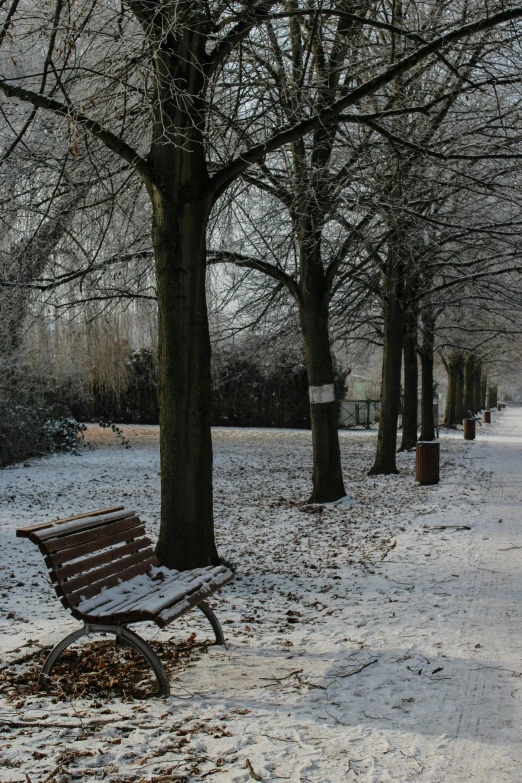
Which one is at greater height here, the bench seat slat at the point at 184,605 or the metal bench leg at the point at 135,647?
the bench seat slat at the point at 184,605

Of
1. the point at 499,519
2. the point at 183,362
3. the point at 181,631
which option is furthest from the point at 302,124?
the point at 499,519

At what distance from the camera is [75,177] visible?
7969mm

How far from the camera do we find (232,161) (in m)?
6.59

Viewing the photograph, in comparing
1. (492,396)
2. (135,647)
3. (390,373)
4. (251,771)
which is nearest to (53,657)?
(135,647)

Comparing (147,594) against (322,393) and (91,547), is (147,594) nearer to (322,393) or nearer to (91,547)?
(91,547)

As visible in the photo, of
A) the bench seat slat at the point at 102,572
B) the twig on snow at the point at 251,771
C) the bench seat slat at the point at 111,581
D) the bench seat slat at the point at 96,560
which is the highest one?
the bench seat slat at the point at 96,560

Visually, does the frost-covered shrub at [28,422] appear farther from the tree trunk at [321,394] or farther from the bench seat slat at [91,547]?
the bench seat slat at [91,547]

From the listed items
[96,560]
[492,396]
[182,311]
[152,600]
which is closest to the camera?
[152,600]

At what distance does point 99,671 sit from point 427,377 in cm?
2116

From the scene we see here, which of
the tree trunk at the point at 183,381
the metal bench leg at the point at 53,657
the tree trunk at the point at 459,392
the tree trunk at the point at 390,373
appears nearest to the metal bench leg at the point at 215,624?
the metal bench leg at the point at 53,657

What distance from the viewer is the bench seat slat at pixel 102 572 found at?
4039 mm

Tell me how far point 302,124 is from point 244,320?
7663mm

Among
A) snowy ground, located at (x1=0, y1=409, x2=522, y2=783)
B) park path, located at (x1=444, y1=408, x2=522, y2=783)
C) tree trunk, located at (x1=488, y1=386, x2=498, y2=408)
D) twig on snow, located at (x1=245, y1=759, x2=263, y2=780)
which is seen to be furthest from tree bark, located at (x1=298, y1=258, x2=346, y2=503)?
tree trunk, located at (x1=488, y1=386, x2=498, y2=408)

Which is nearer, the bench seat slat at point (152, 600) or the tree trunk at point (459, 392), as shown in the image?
the bench seat slat at point (152, 600)
